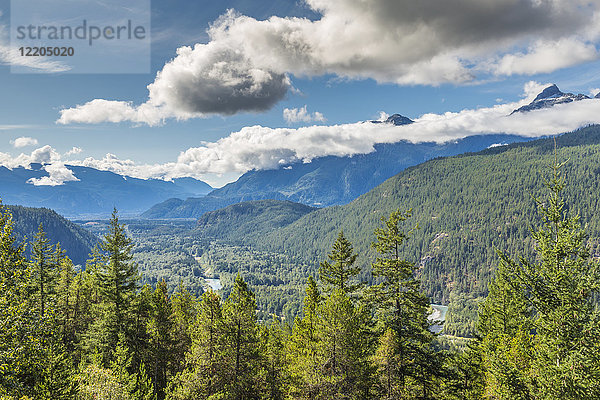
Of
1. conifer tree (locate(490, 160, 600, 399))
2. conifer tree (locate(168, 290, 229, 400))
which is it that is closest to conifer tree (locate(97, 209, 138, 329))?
conifer tree (locate(168, 290, 229, 400))

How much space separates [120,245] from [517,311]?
53761 millimetres

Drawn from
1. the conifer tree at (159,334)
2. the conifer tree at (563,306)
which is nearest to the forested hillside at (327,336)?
the conifer tree at (563,306)

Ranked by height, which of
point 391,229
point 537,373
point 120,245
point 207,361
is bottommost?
point 207,361

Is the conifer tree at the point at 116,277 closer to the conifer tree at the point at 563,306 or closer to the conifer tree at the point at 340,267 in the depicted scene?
the conifer tree at the point at 340,267

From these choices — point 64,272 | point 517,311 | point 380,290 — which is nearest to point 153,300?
point 64,272

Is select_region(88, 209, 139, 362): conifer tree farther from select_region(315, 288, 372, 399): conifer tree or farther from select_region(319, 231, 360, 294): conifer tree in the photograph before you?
select_region(319, 231, 360, 294): conifer tree

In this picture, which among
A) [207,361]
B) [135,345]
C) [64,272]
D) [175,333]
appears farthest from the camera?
[64,272]

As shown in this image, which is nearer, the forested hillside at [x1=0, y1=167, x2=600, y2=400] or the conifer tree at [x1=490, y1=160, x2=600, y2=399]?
the conifer tree at [x1=490, y1=160, x2=600, y2=399]

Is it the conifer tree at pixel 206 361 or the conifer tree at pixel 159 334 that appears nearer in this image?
the conifer tree at pixel 206 361

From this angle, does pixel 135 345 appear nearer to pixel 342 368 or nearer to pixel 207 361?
pixel 207 361

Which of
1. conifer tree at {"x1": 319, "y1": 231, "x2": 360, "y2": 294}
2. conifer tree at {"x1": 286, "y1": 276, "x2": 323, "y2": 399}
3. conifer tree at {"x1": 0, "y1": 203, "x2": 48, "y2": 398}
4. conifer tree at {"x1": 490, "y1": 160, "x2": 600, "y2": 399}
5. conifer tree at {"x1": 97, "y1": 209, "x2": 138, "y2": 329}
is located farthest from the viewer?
conifer tree at {"x1": 97, "y1": 209, "x2": 138, "y2": 329}

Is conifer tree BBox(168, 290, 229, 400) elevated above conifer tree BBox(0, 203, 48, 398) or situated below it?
below

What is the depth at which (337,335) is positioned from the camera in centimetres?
2789

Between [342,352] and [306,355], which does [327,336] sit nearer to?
[342,352]
